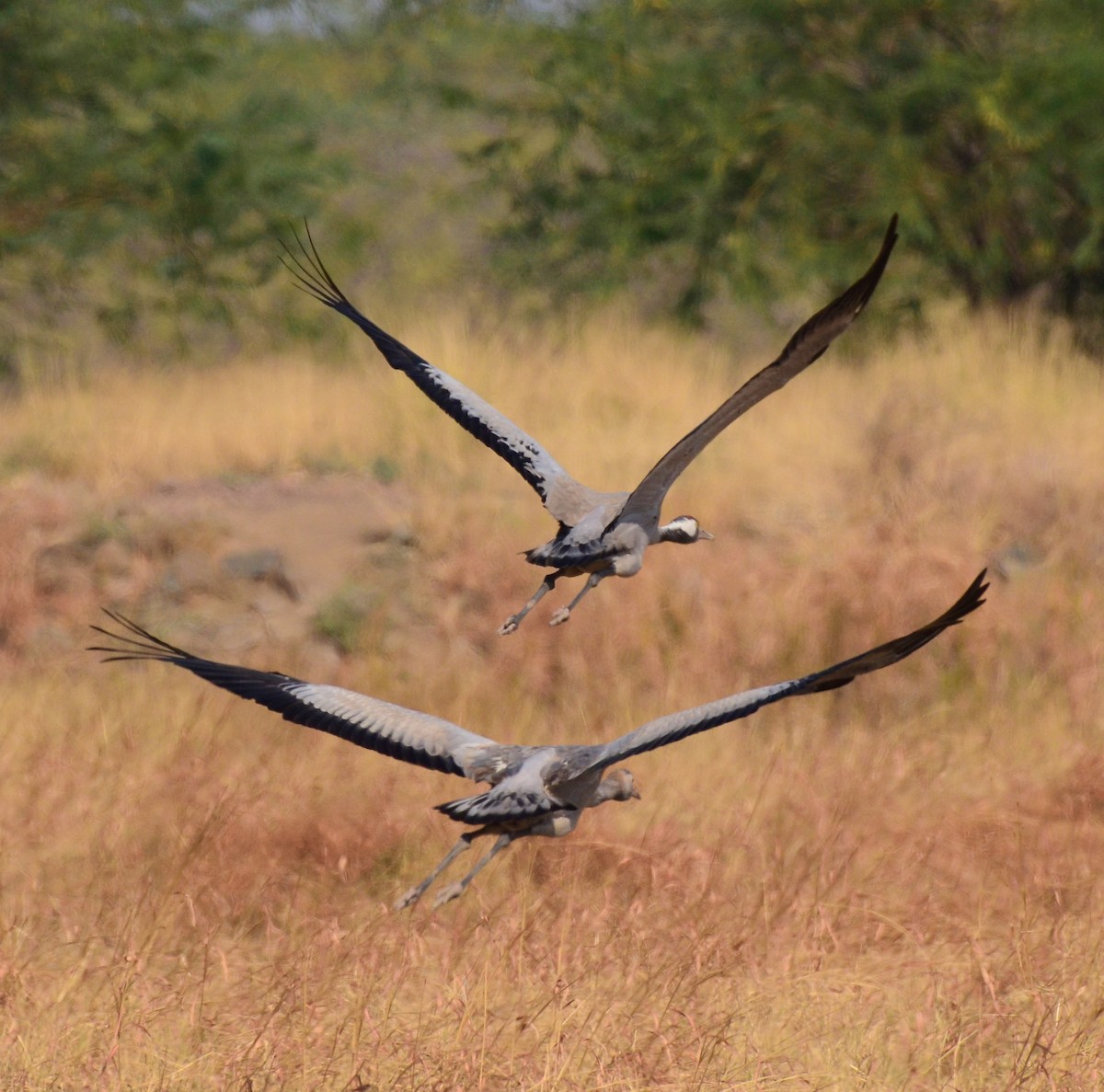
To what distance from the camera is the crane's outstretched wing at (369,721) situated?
4.99 m

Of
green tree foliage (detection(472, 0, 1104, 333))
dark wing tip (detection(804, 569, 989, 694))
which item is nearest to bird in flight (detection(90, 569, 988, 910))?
dark wing tip (detection(804, 569, 989, 694))

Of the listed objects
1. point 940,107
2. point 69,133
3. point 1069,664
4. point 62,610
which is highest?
point 940,107

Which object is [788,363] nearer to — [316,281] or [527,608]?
[527,608]

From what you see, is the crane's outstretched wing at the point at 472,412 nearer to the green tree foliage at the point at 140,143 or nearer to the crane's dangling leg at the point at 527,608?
the crane's dangling leg at the point at 527,608

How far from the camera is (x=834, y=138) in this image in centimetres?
1686

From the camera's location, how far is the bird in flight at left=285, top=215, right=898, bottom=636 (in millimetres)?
4430

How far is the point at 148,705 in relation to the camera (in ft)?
30.5

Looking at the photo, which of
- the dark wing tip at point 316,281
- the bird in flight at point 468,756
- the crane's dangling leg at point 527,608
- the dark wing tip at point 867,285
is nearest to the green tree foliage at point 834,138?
the dark wing tip at point 316,281

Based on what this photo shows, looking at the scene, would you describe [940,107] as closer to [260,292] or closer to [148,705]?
[260,292]

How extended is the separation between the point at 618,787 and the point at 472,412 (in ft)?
4.95

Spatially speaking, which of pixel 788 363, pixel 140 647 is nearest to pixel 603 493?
pixel 788 363

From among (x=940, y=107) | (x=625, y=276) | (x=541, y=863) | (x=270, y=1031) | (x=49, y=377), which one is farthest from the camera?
(x=625, y=276)

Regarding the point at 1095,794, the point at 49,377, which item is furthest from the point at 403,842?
the point at 49,377

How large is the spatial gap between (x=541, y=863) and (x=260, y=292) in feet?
42.5
